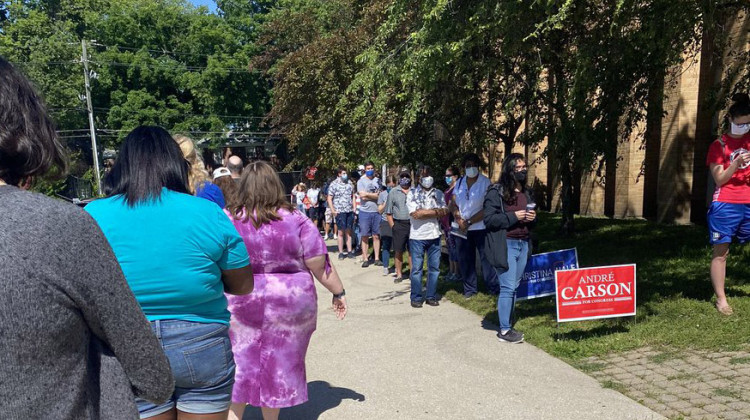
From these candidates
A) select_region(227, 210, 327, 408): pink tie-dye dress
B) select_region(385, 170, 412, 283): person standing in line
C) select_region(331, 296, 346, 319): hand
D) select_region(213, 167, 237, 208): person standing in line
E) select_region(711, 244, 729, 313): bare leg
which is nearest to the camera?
select_region(227, 210, 327, 408): pink tie-dye dress

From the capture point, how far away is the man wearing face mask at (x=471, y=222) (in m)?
8.92

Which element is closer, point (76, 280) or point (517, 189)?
point (76, 280)

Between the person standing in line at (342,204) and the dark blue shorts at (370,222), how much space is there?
1.34 m

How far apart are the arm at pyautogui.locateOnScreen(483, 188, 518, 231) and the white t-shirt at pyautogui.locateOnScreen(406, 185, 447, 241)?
6.96ft

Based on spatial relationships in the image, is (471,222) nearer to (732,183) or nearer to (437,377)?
(732,183)

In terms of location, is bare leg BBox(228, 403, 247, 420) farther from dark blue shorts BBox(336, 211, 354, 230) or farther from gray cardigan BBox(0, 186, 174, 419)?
dark blue shorts BBox(336, 211, 354, 230)

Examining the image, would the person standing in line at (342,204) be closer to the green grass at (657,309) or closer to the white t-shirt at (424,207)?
the green grass at (657,309)

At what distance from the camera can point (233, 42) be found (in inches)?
1698

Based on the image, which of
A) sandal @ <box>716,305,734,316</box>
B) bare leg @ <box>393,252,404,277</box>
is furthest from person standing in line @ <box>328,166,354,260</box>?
sandal @ <box>716,305,734,316</box>

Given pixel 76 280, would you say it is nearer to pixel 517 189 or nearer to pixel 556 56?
pixel 517 189

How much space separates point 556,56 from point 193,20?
39497mm

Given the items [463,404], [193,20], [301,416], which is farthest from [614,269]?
[193,20]

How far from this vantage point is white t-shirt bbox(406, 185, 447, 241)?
8.76m

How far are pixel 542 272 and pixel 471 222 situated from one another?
1.72m
